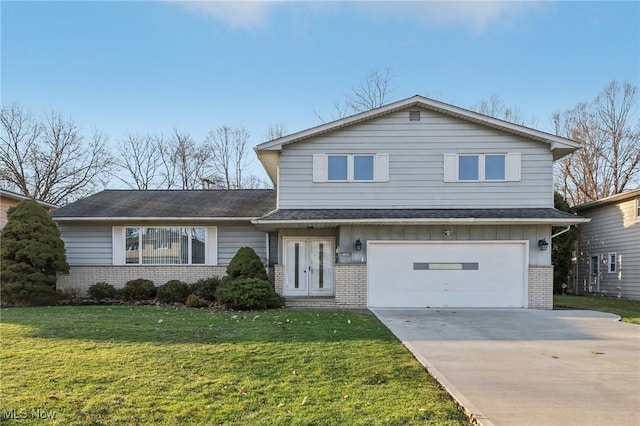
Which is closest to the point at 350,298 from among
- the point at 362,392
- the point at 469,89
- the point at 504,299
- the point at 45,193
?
the point at 504,299

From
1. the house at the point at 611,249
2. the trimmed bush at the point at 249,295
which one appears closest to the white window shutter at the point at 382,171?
the trimmed bush at the point at 249,295

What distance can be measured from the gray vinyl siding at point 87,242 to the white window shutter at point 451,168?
11851 millimetres

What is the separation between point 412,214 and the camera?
12.4 metres

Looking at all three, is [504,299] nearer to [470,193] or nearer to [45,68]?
[470,193]

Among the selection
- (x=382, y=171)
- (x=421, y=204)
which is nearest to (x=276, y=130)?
(x=382, y=171)

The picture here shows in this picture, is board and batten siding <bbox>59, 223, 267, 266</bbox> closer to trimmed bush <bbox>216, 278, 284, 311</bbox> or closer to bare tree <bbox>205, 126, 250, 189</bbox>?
trimmed bush <bbox>216, 278, 284, 311</bbox>

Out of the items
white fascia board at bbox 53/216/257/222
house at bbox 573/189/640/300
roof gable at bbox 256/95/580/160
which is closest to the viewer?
roof gable at bbox 256/95/580/160

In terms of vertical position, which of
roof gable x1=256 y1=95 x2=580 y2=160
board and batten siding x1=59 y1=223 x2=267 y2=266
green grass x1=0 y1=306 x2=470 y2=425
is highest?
roof gable x1=256 y1=95 x2=580 y2=160

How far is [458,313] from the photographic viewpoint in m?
11.4

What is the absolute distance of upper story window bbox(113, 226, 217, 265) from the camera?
14.4m

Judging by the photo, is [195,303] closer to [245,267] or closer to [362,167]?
[245,267]

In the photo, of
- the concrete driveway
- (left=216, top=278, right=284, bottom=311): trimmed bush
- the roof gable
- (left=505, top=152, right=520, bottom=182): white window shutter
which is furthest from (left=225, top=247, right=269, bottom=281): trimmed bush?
(left=505, top=152, right=520, bottom=182): white window shutter

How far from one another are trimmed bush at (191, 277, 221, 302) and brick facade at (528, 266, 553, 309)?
32.6ft

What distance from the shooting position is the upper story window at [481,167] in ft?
42.5
